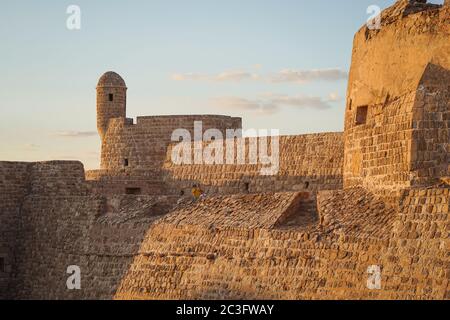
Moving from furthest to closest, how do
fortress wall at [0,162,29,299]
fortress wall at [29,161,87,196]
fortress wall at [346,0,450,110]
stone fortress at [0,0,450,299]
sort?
fortress wall at [29,161,87,196] < fortress wall at [0,162,29,299] < fortress wall at [346,0,450,110] < stone fortress at [0,0,450,299]

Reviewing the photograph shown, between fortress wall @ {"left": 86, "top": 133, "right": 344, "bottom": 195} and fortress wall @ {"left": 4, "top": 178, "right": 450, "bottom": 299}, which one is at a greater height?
fortress wall @ {"left": 86, "top": 133, "right": 344, "bottom": 195}

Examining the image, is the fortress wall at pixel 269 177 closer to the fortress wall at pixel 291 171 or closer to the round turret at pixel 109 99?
the fortress wall at pixel 291 171

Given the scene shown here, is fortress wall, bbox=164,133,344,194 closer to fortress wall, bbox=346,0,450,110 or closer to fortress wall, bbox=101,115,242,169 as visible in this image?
fortress wall, bbox=101,115,242,169

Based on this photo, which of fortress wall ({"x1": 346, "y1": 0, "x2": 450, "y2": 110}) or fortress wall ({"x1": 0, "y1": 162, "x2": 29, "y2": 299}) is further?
fortress wall ({"x1": 0, "y1": 162, "x2": 29, "y2": 299})

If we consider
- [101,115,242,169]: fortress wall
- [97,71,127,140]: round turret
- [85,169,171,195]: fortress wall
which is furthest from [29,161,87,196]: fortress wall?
[97,71,127,140]: round turret

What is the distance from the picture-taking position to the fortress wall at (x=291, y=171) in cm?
2448

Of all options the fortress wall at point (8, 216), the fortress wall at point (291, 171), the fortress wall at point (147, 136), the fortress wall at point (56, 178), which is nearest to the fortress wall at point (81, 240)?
the fortress wall at point (8, 216)

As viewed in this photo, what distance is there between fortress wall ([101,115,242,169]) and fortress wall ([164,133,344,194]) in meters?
3.28

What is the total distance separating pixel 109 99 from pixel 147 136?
2.52 metres

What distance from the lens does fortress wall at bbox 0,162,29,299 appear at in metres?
25.5

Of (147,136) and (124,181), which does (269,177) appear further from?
(124,181)

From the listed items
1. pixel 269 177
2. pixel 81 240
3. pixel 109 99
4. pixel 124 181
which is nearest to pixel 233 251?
pixel 81 240

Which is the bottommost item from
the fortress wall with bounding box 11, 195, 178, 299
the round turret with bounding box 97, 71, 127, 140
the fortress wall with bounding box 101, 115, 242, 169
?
the fortress wall with bounding box 11, 195, 178, 299
